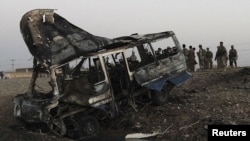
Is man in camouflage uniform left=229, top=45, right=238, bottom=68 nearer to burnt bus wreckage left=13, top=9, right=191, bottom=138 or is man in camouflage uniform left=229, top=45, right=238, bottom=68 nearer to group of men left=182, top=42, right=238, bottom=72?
group of men left=182, top=42, right=238, bottom=72

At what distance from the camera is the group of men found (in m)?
24.7

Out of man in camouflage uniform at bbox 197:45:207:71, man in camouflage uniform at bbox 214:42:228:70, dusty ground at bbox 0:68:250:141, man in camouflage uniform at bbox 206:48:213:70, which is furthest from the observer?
man in camouflage uniform at bbox 197:45:207:71

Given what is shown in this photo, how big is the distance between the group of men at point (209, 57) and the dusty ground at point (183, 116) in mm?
7238

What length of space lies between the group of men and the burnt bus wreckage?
10540mm

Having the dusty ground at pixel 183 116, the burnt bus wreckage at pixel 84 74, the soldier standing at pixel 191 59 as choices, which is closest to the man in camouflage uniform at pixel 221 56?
the soldier standing at pixel 191 59

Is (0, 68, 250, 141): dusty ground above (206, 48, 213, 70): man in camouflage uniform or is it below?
below

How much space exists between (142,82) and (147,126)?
1.31m

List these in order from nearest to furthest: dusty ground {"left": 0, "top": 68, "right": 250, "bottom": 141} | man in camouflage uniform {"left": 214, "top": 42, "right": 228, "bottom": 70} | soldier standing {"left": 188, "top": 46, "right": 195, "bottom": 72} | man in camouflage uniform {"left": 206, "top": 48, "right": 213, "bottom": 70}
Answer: dusty ground {"left": 0, "top": 68, "right": 250, "bottom": 141} < man in camouflage uniform {"left": 214, "top": 42, "right": 228, "bottom": 70} < soldier standing {"left": 188, "top": 46, "right": 195, "bottom": 72} < man in camouflage uniform {"left": 206, "top": 48, "right": 213, "bottom": 70}

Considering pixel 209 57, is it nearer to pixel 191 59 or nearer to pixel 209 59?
pixel 209 59

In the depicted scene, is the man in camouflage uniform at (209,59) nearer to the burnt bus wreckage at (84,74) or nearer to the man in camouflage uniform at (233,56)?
the man in camouflage uniform at (233,56)

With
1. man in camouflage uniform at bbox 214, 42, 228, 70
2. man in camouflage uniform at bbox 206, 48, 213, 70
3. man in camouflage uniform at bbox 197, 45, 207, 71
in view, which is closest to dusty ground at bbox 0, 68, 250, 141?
man in camouflage uniform at bbox 214, 42, 228, 70

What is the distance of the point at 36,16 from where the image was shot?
13531 mm

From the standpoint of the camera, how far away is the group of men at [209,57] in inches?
973

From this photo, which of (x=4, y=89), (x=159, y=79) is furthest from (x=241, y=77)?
(x=4, y=89)
